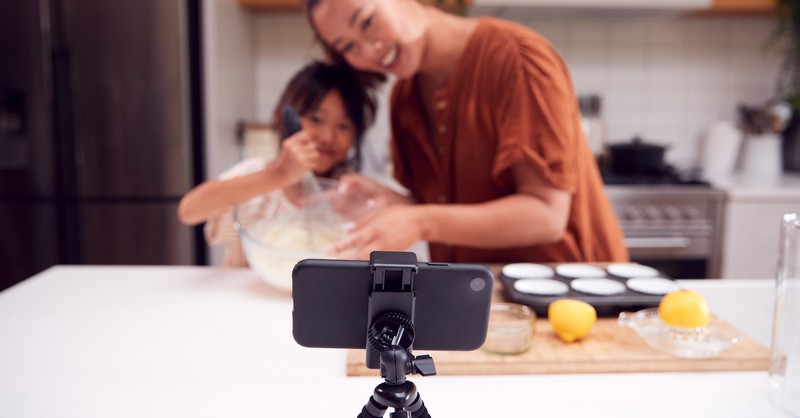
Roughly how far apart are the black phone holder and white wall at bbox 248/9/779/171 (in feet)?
7.27

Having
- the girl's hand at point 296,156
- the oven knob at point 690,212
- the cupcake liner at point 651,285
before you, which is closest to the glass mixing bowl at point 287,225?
the girl's hand at point 296,156

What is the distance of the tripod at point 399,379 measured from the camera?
42 cm

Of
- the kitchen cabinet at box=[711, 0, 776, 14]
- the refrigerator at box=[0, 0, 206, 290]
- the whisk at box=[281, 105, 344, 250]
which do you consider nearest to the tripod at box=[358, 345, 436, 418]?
the whisk at box=[281, 105, 344, 250]

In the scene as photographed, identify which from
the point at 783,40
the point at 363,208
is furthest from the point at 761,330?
the point at 783,40

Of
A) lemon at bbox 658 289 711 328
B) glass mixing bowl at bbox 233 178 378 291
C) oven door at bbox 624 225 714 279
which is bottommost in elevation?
oven door at bbox 624 225 714 279

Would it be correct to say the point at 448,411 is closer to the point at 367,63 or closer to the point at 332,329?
the point at 332,329

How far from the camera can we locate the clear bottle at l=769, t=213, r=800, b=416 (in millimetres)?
641

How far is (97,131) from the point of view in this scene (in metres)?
2.26

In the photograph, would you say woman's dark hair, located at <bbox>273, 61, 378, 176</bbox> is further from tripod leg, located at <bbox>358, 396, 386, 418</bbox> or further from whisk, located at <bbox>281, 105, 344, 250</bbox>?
tripod leg, located at <bbox>358, 396, 386, 418</bbox>

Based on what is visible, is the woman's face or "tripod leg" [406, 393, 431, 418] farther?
the woman's face

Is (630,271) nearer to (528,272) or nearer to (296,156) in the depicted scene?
(528,272)

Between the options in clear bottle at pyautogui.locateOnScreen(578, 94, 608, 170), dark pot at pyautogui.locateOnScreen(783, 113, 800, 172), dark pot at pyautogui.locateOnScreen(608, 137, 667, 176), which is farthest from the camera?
dark pot at pyautogui.locateOnScreen(783, 113, 800, 172)

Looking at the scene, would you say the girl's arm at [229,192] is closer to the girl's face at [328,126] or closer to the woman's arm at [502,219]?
the woman's arm at [502,219]

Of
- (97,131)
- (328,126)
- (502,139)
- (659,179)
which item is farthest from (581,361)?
(97,131)
